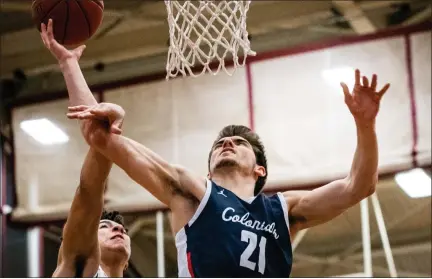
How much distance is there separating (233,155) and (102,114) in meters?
0.67

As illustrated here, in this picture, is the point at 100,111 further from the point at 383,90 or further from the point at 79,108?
the point at 383,90

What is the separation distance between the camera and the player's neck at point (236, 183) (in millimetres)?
3639

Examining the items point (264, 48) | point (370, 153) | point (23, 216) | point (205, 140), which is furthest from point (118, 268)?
point (264, 48)

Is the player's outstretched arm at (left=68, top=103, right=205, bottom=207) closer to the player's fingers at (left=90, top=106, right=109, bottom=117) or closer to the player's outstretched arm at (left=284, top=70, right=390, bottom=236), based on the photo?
the player's fingers at (left=90, top=106, right=109, bottom=117)

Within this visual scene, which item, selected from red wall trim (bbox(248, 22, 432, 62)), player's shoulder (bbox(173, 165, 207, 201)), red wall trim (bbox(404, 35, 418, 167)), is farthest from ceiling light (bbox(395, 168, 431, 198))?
player's shoulder (bbox(173, 165, 207, 201))

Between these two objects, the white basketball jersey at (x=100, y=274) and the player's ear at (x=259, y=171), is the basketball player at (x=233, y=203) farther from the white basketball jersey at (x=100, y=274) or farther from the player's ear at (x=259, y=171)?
the white basketball jersey at (x=100, y=274)

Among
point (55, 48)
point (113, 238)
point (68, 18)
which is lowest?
point (113, 238)

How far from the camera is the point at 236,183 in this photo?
3.66 m

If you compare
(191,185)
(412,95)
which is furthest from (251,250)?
(412,95)

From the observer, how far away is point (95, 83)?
9.17 m

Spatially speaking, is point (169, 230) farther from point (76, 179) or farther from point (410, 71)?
point (410, 71)

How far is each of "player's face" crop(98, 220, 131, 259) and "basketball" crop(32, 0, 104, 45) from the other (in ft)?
3.84

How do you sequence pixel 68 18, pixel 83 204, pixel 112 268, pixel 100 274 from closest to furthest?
pixel 68 18 < pixel 83 204 < pixel 100 274 < pixel 112 268

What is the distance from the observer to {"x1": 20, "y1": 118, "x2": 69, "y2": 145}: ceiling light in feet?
27.4
